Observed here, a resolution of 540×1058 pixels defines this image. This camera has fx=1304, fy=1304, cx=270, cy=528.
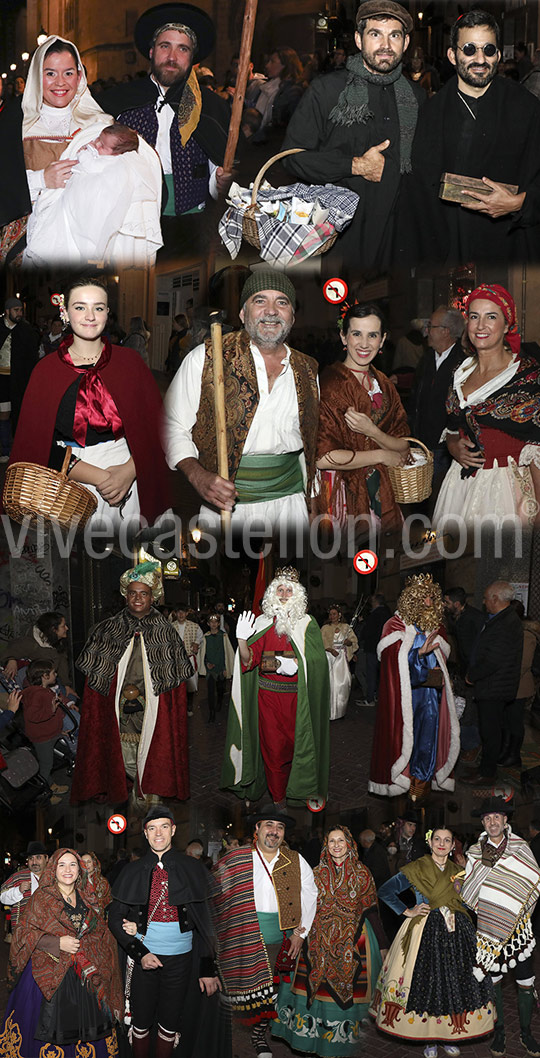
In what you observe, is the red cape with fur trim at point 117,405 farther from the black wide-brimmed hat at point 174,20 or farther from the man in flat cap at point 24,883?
the man in flat cap at point 24,883

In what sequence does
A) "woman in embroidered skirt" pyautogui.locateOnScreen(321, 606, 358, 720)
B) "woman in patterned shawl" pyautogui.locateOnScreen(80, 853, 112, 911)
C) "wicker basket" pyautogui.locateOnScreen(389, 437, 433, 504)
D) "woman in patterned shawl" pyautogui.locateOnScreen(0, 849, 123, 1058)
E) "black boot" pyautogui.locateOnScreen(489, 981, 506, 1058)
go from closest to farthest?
"woman in patterned shawl" pyautogui.locateOnScreen(0, 849, 123, 1058) < "woman in patterned shawl" pyautogui.locateOnScreen(80, 853, 112, 911) < "wicker basket" pyautogui.locateOnScreen(389, 437, 433, 504) < "black boot" pyautogui.locateOnScreen(489, 981, 506, 1058) < "woman in embroidered skirt" pyautogui.locateOnScreen(321, 606, 358, 720)

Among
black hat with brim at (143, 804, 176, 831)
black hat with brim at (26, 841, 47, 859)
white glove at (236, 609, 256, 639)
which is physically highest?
white glove at (236, 609, 256, 639)

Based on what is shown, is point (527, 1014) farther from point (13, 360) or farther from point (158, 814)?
point (13, 360)

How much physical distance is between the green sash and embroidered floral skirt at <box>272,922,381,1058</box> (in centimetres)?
246

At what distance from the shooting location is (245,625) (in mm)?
7449

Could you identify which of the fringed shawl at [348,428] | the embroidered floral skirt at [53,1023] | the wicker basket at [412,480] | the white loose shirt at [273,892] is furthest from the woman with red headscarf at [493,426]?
the embroidered floral skirt at [53,1023]

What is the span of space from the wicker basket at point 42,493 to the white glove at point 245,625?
1.21m

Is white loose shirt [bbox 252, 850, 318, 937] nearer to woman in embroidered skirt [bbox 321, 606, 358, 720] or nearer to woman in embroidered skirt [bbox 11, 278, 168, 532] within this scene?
woman in embroidered skirt [bbox 321, 606, 358, 720]

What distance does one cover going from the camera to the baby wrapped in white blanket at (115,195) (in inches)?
288

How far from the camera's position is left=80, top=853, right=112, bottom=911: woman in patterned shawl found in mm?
7016

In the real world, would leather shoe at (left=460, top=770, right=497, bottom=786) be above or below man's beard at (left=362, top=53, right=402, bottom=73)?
below

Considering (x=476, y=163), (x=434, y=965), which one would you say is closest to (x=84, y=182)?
(x=476, y=163)

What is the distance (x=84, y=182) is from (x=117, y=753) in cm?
324

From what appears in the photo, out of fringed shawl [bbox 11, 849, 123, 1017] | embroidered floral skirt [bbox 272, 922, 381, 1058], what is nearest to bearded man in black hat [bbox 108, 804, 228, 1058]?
fringed shawl [bbox 11, 849, 123, 1017]
